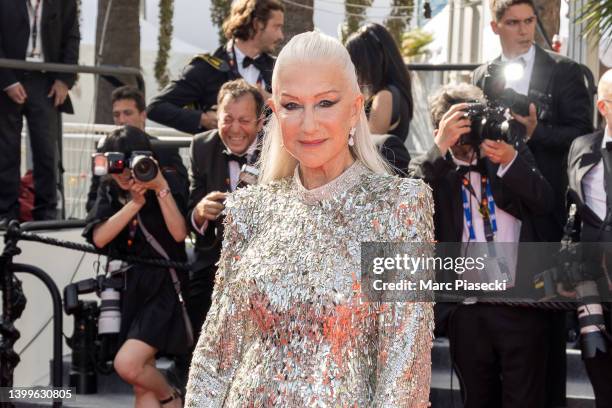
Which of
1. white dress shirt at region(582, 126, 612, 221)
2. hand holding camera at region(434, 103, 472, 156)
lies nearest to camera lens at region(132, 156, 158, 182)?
hand holding camera at region(434, 103, 472, 156)

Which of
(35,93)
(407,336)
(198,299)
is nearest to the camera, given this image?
(407,336)

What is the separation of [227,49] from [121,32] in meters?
7.84

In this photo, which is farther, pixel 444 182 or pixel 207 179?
pixel 207 179

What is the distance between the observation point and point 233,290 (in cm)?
310

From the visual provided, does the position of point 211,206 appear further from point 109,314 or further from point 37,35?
point 37,35

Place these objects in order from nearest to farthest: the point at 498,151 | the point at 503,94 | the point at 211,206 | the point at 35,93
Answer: the point at 498,151
the point at 211,206
the point at 503,94
the point at 35,93

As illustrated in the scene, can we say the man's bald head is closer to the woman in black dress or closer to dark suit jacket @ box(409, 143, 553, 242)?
dark suit jacket @ box(409, 143, 553, 242)

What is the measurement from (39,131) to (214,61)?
5.61 ft

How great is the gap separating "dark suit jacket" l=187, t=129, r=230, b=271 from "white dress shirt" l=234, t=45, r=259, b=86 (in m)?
0.88

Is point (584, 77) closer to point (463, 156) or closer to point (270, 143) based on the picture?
point (463, 156)

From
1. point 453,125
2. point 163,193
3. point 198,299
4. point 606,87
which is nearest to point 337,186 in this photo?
point 453,125

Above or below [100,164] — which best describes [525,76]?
above

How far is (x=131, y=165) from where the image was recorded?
19.9 ft

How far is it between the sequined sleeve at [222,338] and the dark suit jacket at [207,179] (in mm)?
2811
